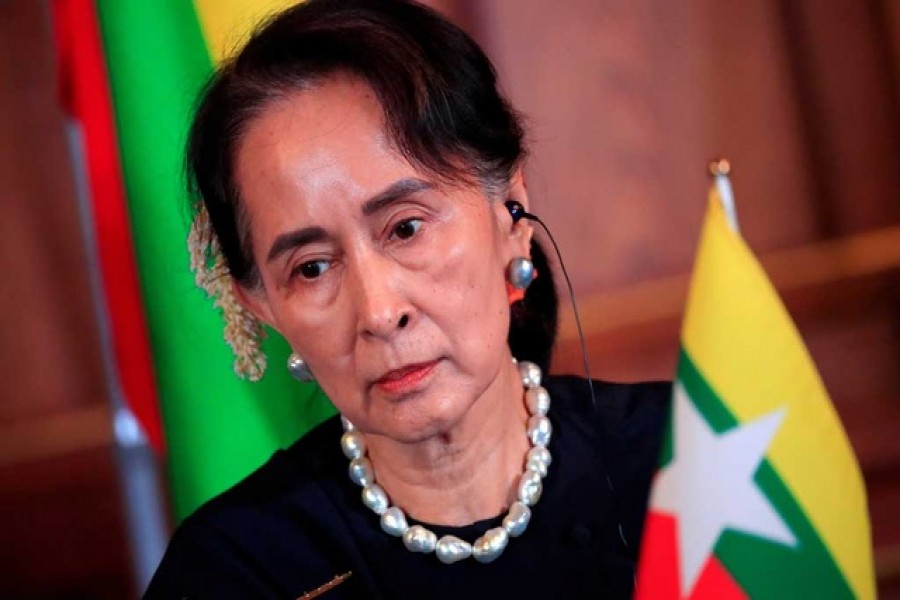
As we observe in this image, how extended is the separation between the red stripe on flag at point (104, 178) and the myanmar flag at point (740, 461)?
1.02 metres

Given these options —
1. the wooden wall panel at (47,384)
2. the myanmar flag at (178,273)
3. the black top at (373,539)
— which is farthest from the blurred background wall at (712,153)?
the black top at (373,539)

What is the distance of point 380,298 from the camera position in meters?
1.29

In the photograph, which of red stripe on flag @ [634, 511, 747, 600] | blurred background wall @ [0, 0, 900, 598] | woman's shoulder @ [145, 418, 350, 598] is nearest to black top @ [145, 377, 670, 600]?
woman's shoulder @ [145, 418, 350, 598]

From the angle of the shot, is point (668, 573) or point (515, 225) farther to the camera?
point (515, 225)

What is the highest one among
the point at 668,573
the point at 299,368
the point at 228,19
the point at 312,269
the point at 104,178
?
the point at 228,19

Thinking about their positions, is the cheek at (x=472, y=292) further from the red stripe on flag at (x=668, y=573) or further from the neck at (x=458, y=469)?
the red stripe on flag at (x=668, y=573)

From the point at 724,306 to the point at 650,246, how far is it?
1914 mm

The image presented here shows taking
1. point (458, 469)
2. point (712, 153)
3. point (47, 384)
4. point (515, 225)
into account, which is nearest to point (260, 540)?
point (458, 469)

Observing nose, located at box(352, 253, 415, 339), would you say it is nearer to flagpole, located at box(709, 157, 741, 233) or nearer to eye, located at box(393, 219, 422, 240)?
eye, located at box(393, 219, 422, 240)

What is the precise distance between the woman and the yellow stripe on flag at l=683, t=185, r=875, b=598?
308mm

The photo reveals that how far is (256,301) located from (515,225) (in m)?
0.33

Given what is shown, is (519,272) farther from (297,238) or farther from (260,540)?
(260,540)

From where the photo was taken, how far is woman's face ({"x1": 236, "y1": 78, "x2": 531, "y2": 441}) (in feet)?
4.27

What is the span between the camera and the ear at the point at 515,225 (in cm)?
145
